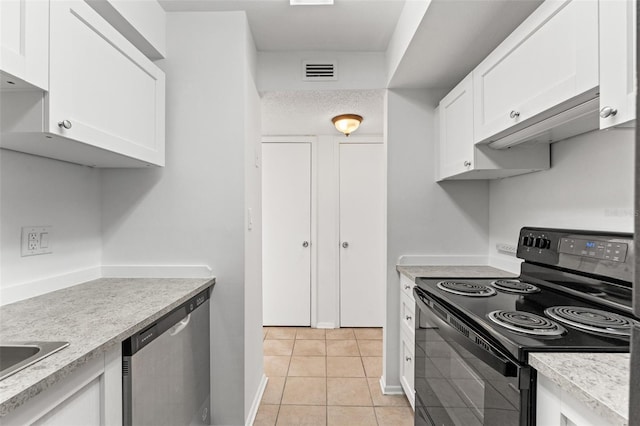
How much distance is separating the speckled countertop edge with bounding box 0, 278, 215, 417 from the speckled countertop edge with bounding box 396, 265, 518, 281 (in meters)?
1.22

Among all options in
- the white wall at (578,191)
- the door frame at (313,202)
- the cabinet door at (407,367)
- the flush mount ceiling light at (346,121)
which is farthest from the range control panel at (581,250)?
the door frame at (313,202)

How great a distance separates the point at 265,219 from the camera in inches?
148

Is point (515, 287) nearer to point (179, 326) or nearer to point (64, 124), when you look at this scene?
point (179, 326)

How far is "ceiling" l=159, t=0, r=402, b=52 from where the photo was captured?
1.84 meters

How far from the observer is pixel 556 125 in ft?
4.30

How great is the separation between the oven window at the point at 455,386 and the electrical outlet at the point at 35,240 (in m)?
1.73

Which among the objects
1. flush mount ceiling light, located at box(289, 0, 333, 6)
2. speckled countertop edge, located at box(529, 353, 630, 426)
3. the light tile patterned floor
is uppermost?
flush mount ceiling light, located at box(289, 0, 333, 6)

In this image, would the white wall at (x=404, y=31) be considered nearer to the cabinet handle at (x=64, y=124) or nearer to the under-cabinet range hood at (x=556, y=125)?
the under-cabinet range hood at (x=556, y=125)

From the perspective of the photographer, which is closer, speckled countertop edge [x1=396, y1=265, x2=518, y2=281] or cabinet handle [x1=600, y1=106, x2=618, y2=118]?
cabinet handle [x1=600, y1=106, x2=618, y2=118]

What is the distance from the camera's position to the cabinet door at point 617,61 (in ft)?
2.80

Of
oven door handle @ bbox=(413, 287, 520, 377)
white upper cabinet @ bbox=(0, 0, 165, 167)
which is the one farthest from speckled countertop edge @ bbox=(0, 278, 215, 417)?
oven door handle @ bbox=(413, 287, 520, 377)

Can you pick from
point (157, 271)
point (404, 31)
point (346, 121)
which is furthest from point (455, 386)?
point (346, 121)

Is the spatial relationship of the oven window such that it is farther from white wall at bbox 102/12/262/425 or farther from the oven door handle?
white wall at bbox 102/12/262/425

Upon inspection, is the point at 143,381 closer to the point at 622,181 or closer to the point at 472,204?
the point at 622,181
